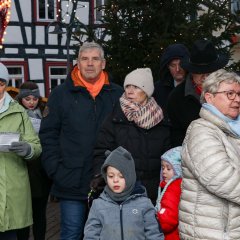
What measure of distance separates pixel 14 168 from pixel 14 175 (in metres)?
0.05

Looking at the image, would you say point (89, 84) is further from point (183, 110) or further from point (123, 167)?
point (123, 167)

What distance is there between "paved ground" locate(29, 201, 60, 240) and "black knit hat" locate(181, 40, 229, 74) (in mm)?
3348

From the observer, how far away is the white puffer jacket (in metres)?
3.55

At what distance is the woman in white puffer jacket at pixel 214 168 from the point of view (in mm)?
3557

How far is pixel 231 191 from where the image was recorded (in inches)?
139

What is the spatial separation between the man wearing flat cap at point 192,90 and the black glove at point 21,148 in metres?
1.06

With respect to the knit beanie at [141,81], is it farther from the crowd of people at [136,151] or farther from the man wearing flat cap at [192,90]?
the man wearing flat cap at [192,90]

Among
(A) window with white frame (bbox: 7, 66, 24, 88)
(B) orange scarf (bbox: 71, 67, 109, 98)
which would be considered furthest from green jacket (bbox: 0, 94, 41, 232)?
(A) window with white frame (bbox: 7, 66, 24, 88)

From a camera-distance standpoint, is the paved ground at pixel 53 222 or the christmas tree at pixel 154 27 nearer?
the paved ground at pixel 53 222

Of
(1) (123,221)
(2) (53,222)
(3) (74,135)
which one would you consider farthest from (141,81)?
(2) (53,222)

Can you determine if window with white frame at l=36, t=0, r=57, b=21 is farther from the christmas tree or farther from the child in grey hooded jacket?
the child in grey hooded jacket

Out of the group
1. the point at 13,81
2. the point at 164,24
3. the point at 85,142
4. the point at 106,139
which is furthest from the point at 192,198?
the point at 13,81

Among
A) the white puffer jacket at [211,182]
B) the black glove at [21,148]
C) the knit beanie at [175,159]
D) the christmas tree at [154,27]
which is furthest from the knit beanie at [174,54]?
the christmas tree at [154,27]

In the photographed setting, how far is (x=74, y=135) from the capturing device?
505 centimetres
